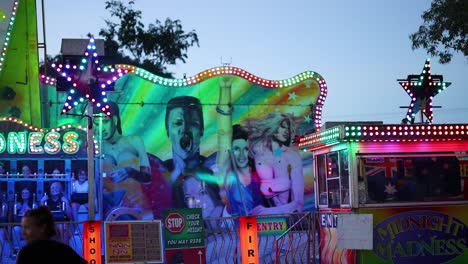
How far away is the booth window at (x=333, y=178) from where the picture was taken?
47.9 feet

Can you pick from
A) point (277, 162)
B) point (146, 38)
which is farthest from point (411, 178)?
point (146, 38)

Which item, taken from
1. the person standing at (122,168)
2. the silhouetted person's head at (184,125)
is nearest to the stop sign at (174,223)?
the person standing at (122,168)

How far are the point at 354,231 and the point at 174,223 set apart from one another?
3.17m

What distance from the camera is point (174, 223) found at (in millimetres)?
13312

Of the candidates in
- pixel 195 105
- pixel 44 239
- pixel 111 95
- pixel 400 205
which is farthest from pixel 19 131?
pixel 44 239

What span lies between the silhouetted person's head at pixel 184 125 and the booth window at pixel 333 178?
7.43m

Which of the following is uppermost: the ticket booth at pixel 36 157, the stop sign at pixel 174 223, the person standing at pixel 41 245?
the ticket booth at pixel 36 157

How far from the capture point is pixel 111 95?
2253 cm

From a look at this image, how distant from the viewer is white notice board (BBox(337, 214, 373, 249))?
13633mm

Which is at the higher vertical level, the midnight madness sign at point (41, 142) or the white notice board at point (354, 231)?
the midnight madness sign at point (41, 142)

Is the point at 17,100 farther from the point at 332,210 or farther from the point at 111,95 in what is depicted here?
the point at 332,210

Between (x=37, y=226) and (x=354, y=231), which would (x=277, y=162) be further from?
(x=37, y=226)

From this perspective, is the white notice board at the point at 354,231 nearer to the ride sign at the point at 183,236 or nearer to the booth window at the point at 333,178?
the booth window at the point at 333,178

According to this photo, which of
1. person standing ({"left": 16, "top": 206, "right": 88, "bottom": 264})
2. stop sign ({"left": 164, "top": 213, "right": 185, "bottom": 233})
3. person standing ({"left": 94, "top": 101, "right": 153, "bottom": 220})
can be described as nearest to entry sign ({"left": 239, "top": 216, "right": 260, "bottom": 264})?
stop sign ({"left": 164, "top": 213, "right": 185, "bottom": 233})
